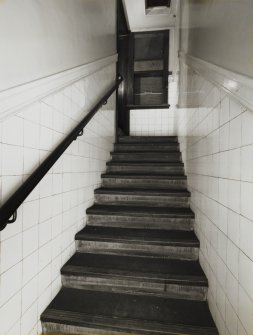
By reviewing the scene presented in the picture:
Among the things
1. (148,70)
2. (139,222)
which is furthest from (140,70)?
(139,222)

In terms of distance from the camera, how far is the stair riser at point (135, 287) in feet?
5.67

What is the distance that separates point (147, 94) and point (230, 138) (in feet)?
17.3

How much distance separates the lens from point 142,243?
2.11 m

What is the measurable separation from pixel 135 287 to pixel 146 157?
7.08 feet

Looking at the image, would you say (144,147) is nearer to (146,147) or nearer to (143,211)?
(146,147)

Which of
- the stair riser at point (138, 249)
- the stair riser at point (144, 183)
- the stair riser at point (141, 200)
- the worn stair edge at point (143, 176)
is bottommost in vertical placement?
the stair riser at point (138, 249)

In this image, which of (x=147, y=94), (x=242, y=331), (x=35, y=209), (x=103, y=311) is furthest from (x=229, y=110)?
(x=147, y=94)

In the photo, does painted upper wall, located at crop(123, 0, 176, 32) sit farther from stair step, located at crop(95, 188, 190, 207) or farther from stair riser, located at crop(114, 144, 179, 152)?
stair step, located at crop(95, 188, 190, 207)

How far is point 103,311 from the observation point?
1612mm

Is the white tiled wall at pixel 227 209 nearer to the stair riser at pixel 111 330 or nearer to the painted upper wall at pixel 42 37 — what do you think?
the stair riser at pixel 111 330

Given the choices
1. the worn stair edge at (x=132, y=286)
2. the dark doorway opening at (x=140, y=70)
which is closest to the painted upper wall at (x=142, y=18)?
the dark doorway opening at (x=140, y=70)

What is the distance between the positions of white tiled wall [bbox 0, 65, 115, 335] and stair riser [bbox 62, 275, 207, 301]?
0.54 ft

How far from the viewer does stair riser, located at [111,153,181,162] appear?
353cm

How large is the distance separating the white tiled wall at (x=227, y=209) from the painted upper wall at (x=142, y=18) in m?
3.66
